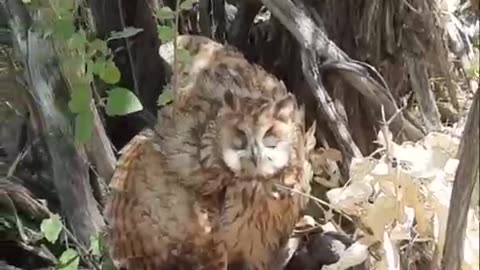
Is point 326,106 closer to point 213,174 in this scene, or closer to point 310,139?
point 310,139

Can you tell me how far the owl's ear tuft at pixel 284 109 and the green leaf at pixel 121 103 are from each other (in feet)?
0.54

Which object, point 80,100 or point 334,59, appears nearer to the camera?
point 80,100

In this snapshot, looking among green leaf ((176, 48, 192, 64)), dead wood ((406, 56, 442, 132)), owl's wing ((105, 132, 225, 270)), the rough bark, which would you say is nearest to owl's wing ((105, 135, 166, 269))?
owl's wing ((105, 132, 225, 270))

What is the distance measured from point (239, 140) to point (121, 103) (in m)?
0.16

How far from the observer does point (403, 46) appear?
4.83ft

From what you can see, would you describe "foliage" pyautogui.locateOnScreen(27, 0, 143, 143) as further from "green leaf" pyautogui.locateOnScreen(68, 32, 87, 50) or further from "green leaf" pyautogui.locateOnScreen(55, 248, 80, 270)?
"green leaf" pyautogui.locateOnScreen(55, 248, 80, 270)

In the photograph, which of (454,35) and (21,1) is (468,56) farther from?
(21,1)

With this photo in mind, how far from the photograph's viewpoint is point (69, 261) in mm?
1275

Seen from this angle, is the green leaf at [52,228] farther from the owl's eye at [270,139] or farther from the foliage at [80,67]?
the owl's eye at [270,139]

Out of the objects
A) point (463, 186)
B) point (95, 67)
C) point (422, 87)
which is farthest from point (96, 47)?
point (463, 186)

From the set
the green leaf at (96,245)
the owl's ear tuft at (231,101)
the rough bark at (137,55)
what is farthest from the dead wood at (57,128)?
the owl's ear tuft at (231,101)

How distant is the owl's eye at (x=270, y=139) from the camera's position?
1.17 meters

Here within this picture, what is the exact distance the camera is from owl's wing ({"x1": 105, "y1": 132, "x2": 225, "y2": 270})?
1218 mm

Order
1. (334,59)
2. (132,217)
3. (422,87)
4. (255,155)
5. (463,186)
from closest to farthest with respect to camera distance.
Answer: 1. (463,186)
2. (255,155)
3. (132,217)
4. (334,59)
5. (422,87)
